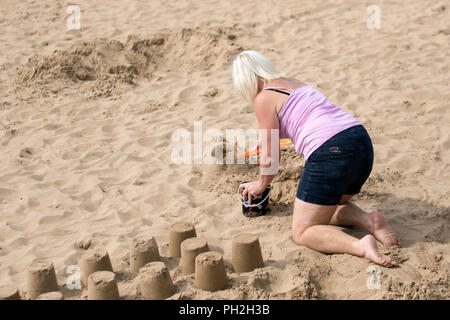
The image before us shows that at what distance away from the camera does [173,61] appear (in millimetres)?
6246

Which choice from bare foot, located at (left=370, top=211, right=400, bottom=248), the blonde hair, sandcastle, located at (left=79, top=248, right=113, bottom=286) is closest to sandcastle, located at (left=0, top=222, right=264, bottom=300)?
sandcastle, located at (left=79, top=248, right=113, bottom=286)

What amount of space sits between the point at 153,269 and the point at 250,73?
1182 mm

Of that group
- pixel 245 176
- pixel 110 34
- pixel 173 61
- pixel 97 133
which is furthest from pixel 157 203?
pixel 110 34

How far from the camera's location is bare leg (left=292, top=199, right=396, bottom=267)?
2.73 meters

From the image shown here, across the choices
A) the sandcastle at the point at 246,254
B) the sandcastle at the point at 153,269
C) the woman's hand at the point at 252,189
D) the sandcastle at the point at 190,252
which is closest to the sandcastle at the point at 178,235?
the sandcastle at the point at 153,269

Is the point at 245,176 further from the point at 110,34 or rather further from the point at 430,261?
the point at 110,34

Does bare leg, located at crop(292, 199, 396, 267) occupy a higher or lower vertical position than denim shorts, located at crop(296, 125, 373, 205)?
lower

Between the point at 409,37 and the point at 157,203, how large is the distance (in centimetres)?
397

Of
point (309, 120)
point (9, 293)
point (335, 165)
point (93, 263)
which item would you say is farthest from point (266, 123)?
point (9, 293)

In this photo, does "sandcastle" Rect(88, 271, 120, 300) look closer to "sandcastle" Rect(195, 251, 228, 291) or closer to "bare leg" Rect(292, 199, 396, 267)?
"sandcastle" Rect(195, 251, 228, 291)

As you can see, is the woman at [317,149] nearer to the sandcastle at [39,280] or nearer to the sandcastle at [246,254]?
the sandcastle at [246,254]

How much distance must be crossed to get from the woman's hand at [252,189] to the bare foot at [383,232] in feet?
2.18

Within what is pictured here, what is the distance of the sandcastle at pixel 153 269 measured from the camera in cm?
257
